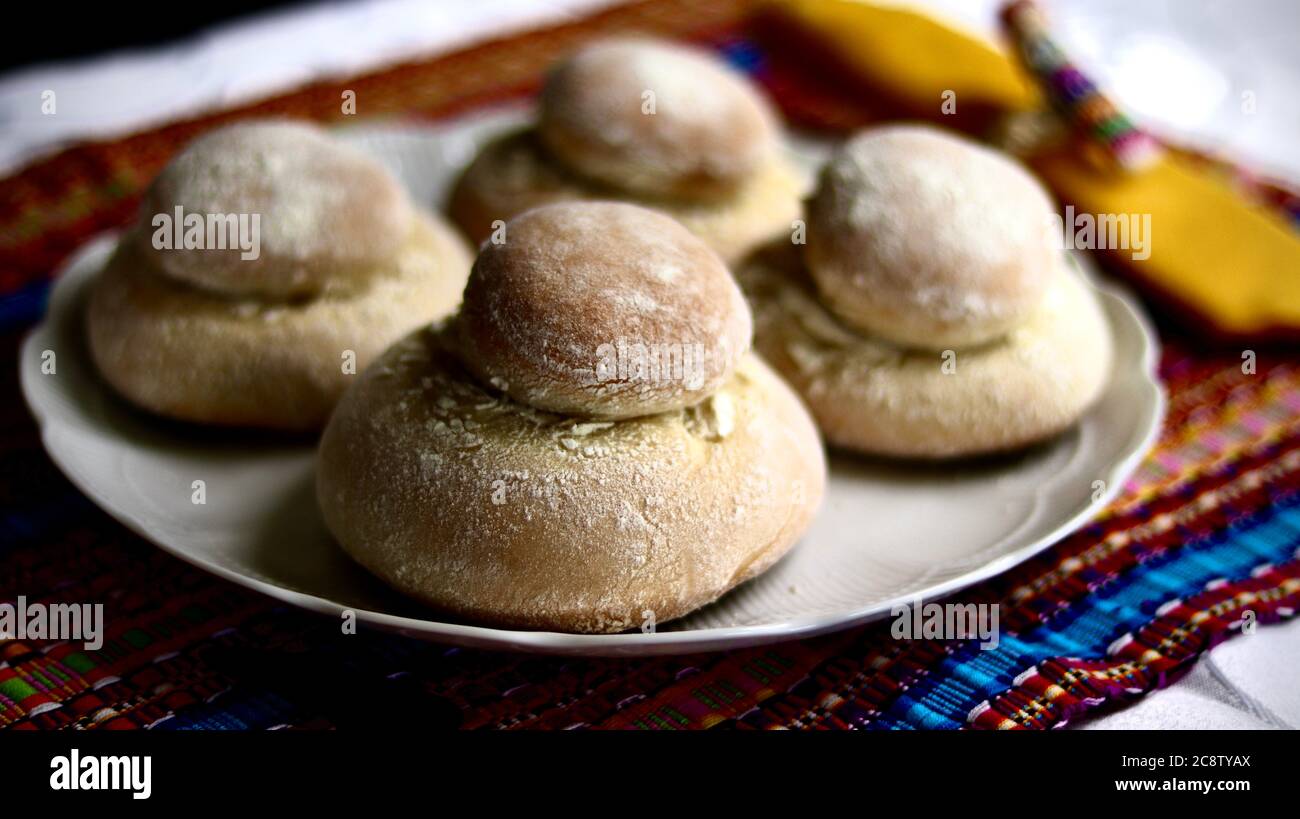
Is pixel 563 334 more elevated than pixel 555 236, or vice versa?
pixel 555 236

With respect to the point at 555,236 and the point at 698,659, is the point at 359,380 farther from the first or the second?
the point at 698,659

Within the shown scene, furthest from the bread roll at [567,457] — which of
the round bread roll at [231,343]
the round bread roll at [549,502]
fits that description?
the round bread roll at [231,343]

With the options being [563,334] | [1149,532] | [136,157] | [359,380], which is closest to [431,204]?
[136,157]

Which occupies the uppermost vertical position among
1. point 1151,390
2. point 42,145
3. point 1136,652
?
point 42,145

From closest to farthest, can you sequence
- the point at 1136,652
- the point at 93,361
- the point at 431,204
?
1. the point at 1136,652
2. the point at 93,361
3. the point at 431,204
